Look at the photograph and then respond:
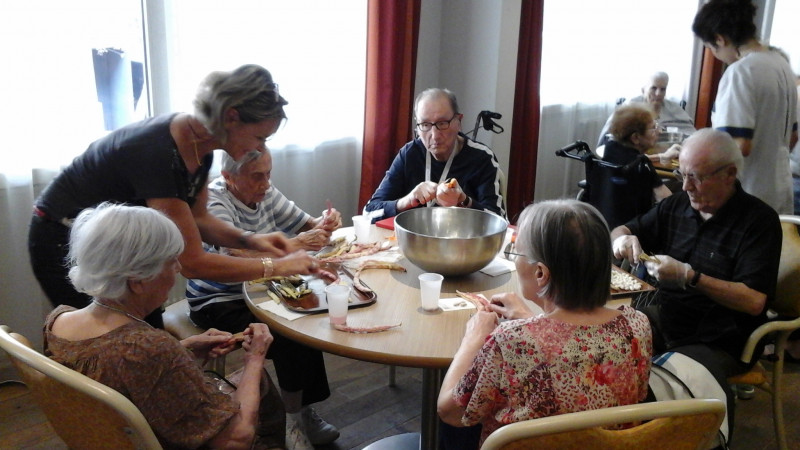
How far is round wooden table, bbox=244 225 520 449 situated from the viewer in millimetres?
1424

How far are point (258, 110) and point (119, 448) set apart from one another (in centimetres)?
86

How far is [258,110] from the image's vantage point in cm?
164

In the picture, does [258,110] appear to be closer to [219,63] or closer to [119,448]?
[119,448]

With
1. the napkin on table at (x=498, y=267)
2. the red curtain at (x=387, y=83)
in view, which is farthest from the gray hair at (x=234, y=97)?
the red curtain at (x=387, y=83)

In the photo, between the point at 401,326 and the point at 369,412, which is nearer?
the point at 401,326

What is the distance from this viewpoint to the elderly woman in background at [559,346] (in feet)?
3.80

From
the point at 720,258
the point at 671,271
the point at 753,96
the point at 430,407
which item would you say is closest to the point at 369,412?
the point at 430,407

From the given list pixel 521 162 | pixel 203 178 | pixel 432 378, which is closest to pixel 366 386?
pixel 432 378

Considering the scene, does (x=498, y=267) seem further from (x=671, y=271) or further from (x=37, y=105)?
(x=37, y=105)

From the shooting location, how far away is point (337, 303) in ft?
5.01

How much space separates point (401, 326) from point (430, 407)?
531mm

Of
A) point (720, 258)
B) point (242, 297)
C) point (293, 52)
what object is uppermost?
point (293, 52)

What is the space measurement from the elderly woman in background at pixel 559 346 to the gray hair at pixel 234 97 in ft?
2.53

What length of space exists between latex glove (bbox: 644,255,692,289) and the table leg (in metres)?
0.71
